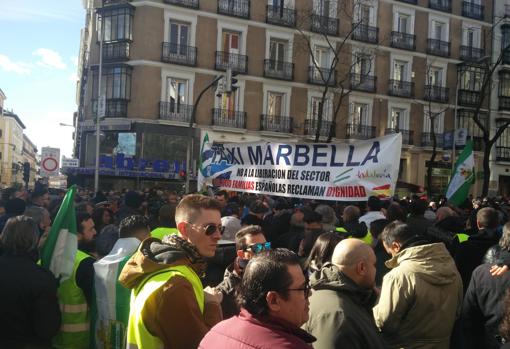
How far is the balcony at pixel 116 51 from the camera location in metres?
25.8

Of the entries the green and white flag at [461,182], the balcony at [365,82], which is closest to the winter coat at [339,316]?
the green and white flag at [461,182]

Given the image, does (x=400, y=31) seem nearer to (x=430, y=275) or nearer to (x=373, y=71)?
(x=373, y=71)

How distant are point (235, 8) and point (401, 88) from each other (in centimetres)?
1173

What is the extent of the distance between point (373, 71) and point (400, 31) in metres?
3.56

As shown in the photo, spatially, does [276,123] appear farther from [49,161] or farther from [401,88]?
[49,161]

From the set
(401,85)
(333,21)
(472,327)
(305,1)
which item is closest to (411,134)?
(401,85)

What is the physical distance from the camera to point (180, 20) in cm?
2605

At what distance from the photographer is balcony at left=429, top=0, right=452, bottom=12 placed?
3203 centimetres

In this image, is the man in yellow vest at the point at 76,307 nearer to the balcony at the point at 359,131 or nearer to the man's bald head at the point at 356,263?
the man's bald head at the point at 356,263

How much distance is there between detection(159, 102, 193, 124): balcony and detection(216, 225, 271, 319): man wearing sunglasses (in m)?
22.7

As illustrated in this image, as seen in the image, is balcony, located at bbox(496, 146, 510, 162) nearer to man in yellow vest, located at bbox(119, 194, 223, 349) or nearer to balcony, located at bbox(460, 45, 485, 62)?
balcony, located at bbox(460, 45, 485, 62)

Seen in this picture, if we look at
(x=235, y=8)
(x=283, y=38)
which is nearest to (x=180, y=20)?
(x=235, y=8)

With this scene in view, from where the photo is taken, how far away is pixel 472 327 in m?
3.70

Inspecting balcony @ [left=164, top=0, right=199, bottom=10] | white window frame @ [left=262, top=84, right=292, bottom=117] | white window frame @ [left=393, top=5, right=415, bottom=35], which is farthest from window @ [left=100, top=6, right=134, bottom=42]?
white window frame @ [left=393, top=5, right=415, bottom=35]
